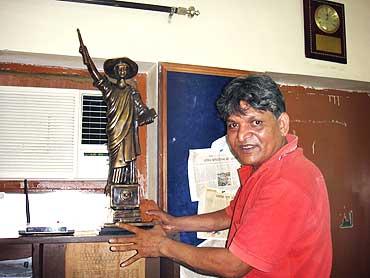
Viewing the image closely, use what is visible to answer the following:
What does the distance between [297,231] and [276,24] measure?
3.59ft

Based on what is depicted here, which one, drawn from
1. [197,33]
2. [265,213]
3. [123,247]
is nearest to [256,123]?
[265,213]

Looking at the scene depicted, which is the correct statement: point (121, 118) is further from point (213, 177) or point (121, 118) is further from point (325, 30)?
point (325, 30)

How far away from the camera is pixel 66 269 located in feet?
3.46

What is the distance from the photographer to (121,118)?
3.91 feet

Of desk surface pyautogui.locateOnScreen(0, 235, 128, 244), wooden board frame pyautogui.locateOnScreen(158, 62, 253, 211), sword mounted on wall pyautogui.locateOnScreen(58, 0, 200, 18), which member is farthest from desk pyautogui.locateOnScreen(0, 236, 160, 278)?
sword mounted on wall pyautogui.locateOnScreen(58, 0, 200, 18)

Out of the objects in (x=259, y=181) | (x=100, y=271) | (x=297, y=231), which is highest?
(x=259, y=181)

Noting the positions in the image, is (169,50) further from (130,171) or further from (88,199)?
(88,199)

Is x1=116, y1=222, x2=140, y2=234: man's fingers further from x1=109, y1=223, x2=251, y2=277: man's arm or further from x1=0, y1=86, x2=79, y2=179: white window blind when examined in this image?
x1=0, y1=86, x2=79, y2=179: white window blind

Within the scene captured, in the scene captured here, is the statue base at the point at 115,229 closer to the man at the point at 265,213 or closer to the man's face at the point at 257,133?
the man at the point at 265,213

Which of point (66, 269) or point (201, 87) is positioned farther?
point (201, 87)

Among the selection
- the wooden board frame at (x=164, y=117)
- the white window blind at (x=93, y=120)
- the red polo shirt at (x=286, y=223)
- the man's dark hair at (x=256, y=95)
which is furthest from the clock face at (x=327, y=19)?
the white window blind at (x=93, y=120)

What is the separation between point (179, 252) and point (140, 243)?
13 centimetres

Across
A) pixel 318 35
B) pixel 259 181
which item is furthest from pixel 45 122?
pixel 318 35

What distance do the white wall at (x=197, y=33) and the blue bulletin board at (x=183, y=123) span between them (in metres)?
0.07
